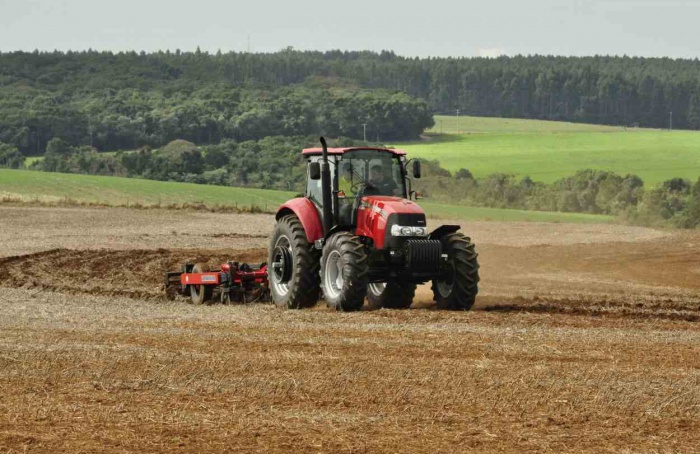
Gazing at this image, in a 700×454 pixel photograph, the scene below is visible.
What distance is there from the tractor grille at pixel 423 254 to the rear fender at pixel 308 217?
5.53 feet

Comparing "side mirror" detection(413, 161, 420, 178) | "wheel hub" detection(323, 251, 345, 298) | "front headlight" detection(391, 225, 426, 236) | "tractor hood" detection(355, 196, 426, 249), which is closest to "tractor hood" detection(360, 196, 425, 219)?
"tractor hood" detection(355, 196, 426, 249)

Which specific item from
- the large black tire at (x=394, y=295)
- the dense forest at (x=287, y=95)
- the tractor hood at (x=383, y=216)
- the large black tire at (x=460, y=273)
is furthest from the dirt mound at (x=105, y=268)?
the dense forest at (x=287, y=95)

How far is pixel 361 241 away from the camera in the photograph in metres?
18.0

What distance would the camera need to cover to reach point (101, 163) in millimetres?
80562

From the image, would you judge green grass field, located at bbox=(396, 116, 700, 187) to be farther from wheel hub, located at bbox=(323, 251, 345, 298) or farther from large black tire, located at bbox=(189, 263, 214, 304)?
wheel hub, located at bbox=(323, 251, 345, 298)

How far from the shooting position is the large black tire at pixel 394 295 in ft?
63.4

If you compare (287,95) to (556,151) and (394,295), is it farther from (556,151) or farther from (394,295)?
(394,295)

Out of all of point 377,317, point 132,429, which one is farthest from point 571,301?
point 132,429

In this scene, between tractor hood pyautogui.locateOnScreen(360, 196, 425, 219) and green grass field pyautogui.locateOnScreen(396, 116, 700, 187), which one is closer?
tractor hood pyautogui.locateOnScreen(360, 196, 425, 219)

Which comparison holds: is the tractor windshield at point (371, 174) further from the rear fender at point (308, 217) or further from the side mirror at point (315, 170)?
the rear fender at point (308, 217)

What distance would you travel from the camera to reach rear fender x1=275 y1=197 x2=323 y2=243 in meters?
18.5

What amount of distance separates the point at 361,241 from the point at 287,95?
320ft

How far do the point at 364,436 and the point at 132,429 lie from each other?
1855 mm

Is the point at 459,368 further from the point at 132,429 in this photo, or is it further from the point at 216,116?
the point at 216,116
